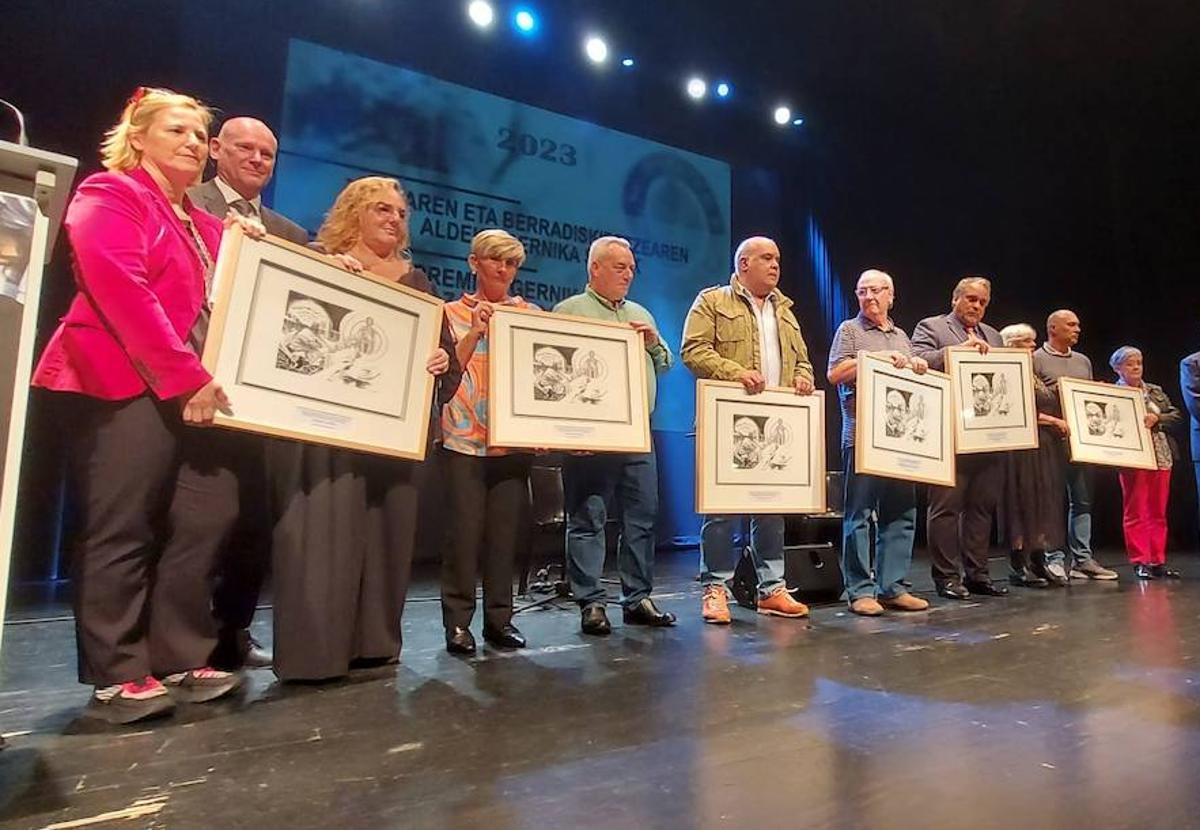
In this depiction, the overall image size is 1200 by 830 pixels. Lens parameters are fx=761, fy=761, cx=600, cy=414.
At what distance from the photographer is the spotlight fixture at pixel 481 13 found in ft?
16.0

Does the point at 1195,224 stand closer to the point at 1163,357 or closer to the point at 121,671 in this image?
the point at 1163,357

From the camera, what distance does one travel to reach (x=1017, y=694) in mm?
1676

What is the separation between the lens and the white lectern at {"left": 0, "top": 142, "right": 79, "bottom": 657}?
1091mm

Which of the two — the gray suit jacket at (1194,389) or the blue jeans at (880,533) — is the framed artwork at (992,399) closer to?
the blue jeans at (880,533)

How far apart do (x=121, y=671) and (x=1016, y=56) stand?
20.3ft

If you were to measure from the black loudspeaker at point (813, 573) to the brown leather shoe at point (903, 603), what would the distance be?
0.26 meters

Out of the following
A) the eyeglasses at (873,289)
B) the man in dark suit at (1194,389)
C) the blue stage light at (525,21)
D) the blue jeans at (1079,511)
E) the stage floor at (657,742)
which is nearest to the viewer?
the stage floor at (657,742)

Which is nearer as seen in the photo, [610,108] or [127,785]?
[127,785]

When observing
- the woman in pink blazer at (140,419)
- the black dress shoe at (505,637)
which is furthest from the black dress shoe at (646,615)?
the woman in pink blazer at (140,419)

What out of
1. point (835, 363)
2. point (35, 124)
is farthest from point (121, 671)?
point (35, 124)

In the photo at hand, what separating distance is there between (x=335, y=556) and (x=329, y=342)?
509 mm

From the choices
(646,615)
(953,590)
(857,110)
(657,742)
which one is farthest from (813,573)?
(857,110)

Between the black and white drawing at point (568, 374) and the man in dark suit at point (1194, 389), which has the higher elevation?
the man in dark suit at point (1194, 389)

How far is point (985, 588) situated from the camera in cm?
341
